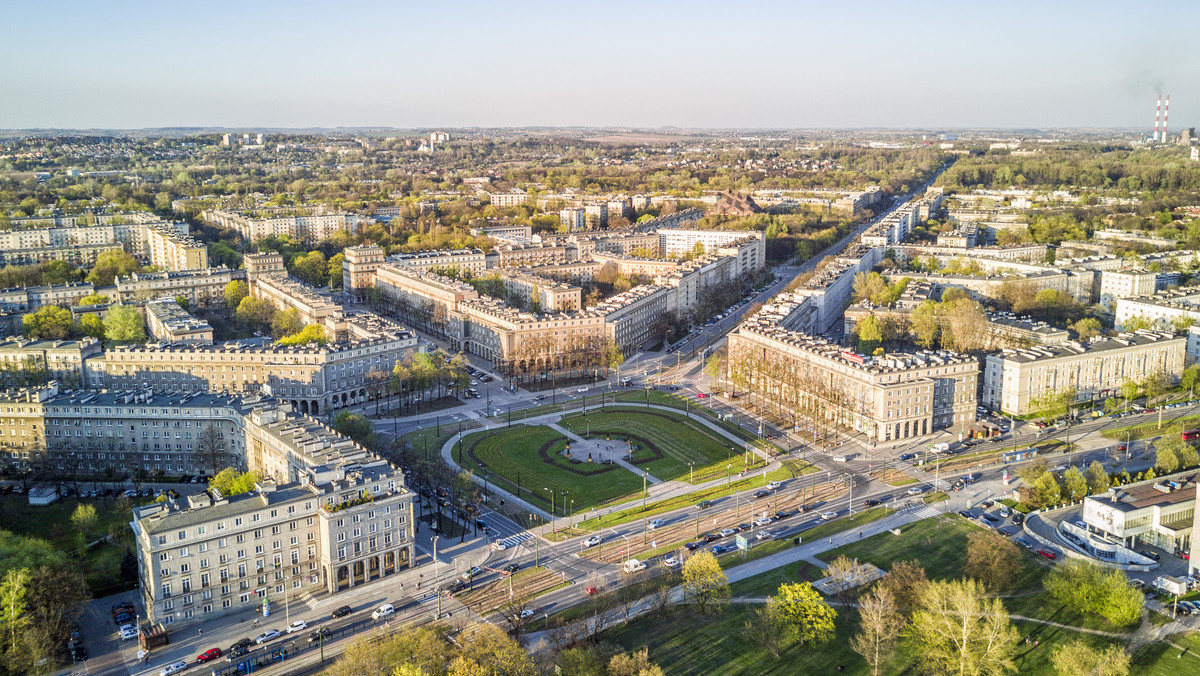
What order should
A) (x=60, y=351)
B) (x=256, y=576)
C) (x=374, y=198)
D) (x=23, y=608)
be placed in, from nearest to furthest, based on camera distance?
(x=23, y=608)
(x=256, y=576)
(x=60, y=351)
(x=374, y=198)

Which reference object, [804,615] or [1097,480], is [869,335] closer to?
[1097,480]

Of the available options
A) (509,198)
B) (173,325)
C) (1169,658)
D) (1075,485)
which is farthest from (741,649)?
(509,198)

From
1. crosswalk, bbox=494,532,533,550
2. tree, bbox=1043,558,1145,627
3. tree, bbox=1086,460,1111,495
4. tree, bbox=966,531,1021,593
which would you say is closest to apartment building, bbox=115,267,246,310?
crosswalk, bbox=494,532,533,550

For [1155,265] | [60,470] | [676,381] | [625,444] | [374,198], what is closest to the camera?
[60,470]

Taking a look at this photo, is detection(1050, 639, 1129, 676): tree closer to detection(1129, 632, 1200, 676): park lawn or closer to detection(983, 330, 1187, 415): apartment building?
detection(1129, 632, 1200, 676): park lawn

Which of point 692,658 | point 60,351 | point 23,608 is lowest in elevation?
point 692,658

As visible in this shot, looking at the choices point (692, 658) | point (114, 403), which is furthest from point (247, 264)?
point (692, 658)

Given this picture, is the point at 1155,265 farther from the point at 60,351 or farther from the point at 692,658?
the point at 60,351
